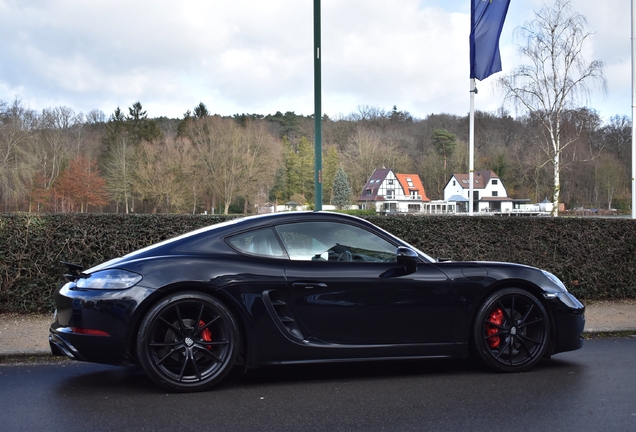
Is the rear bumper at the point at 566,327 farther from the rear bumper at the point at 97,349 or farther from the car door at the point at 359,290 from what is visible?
the rear bumper at the point at 97,349

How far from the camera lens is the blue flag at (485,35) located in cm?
1284

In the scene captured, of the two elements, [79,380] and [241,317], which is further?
[79,380]

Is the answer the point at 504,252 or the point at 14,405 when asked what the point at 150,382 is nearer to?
the point at 14,405

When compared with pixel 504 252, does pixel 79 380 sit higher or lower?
lower

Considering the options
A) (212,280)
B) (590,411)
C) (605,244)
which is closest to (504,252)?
(605,244)

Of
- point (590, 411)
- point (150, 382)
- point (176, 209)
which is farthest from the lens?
point (176, 209)

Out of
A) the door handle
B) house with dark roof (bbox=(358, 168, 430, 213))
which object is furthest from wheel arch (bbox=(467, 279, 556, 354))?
house with dark roof (bbox=(358, 168, 430, 213))

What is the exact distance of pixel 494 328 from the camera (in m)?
5.13

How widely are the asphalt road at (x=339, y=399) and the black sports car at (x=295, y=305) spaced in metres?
0.25

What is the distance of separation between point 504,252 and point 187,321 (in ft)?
20.8

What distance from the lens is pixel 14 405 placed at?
4.27m

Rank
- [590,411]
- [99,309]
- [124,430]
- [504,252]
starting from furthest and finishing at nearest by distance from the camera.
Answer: [504,252], [99,309], [590,411], [124,430]

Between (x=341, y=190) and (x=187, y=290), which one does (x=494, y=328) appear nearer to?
(x=187, y=290)

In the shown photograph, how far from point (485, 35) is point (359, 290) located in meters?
10.2
